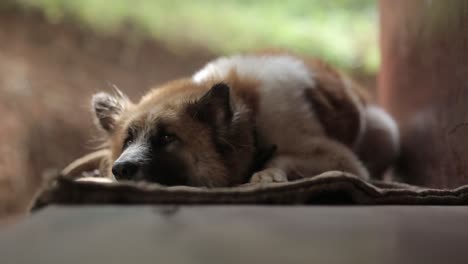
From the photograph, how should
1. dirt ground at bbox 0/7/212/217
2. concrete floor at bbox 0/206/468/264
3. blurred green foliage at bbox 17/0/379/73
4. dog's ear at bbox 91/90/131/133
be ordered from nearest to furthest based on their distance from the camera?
concrete floor at bbox 0/206/468/264 → dog's ear at bbox 91/90/131/133 → dirt ground at bbox 0/7/212/217 → blurred green foliage at bbox 17/0/379/73

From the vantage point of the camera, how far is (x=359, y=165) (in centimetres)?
215

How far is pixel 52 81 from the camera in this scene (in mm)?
4379

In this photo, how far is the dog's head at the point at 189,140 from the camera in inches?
69.7

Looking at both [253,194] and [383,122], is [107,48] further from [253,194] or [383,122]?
[253,194]

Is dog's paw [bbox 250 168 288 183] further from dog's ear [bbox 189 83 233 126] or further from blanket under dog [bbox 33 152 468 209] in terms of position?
blanket under dog [bbox 33 152 468 209]

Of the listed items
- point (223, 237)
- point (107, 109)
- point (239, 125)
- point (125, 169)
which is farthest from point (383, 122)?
point (223, 237)

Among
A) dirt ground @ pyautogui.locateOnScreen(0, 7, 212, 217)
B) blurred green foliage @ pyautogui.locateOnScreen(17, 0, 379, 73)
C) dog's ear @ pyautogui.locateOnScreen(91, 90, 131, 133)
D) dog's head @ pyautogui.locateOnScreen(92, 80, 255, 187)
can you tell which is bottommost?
dog's head @ pyautogui.locateOnScreen(92, 80, 255, 187)

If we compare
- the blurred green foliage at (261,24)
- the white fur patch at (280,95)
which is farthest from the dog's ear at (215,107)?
the blurred green foliage at (261,24)

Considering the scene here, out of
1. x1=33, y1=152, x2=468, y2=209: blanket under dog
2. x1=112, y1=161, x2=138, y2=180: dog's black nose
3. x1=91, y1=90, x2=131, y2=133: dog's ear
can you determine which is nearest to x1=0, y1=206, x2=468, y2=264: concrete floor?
x1=33, y1=152, x2=468, y2=209: blanket under dog

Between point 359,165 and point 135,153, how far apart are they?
92 centimetres

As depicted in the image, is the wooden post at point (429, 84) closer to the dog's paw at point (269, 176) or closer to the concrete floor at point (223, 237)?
the dog's paw at point (269, 176)

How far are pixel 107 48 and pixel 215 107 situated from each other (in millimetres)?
3209

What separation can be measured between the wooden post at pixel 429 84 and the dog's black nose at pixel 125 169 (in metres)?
1.12

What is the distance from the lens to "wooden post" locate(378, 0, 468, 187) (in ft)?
6.16
